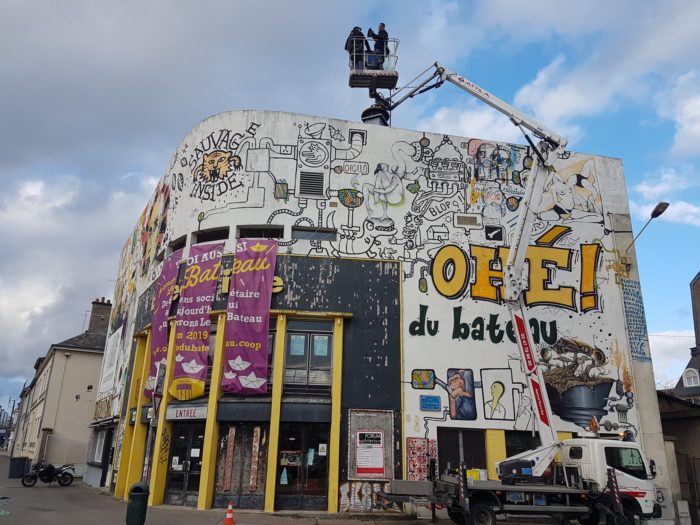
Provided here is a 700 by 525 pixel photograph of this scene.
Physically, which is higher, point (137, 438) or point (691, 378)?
point (691, 378)

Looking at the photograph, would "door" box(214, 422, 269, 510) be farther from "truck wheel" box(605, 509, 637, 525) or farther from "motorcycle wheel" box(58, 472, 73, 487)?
"motorcycle wheel" box(58, 472, 73, 487)

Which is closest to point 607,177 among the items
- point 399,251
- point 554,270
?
point 554,270

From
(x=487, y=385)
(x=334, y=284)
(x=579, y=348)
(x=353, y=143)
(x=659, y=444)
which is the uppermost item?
(x=353, y=143)

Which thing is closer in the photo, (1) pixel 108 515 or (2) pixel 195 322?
(1) pixel 108 515

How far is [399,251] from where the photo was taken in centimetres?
2092

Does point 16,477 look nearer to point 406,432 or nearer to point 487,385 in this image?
point 406,432

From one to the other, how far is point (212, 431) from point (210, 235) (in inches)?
307

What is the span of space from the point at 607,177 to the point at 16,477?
33.3 metres

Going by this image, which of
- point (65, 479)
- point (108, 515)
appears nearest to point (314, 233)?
point (108, 515)

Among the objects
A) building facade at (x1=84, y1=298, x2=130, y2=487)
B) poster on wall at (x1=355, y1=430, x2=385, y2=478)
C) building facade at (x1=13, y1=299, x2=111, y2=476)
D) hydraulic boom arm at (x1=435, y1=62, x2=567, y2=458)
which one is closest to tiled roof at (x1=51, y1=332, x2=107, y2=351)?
building facade at (x1=13, y1=299, x2=111, y2=476)

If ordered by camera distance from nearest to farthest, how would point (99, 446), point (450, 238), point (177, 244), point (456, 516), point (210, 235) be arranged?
point (456, 516)
point (450, 238)
point (210, 235)
point (177, 244)
point (99, 446)

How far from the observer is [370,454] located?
18.3 m

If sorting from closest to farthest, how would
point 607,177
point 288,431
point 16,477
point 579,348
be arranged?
point 288,431, point 579,348, point 607,177, point 16,477

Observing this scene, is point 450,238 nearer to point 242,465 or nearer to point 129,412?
point 242,465
